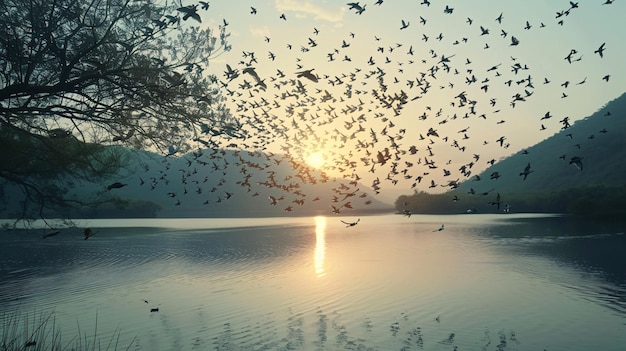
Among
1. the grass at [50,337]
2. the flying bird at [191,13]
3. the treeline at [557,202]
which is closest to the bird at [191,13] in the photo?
the flying bird at [191,13]

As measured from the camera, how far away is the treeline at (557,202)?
127 m

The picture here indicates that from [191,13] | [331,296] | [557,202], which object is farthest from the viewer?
[557,202]

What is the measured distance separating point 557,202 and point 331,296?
148 meters

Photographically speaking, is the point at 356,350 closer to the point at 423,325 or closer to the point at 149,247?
the point at 423,325

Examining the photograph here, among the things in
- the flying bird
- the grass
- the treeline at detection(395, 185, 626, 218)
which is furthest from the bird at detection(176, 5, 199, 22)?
the treeline at detection(395, 185, 626, 218)

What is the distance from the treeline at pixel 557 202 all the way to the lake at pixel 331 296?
61.3m

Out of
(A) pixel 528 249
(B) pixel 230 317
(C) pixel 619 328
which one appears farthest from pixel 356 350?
(A) pixel 528 249

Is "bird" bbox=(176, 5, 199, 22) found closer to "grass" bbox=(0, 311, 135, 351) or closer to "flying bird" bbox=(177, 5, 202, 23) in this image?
"flying bird" bbox=(177, 5, 202, 23)

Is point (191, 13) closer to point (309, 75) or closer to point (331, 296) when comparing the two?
point (309, 75)

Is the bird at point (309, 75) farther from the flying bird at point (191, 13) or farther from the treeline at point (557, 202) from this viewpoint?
the treeline at point (557, 202)

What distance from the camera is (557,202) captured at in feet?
529

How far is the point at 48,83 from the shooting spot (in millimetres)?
15688

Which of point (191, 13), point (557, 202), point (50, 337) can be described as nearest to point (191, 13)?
point (191, 13)

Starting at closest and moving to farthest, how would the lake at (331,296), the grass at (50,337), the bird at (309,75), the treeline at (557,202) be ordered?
the bird at (309,75) < the grass at (50,337) < the lake at (331,296) < the treeline at (557,202)
